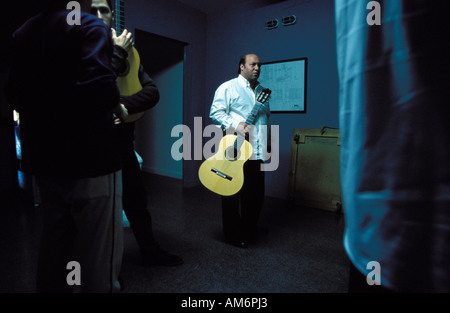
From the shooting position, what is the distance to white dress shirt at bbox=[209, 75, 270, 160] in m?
2.26

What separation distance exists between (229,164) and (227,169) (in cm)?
4

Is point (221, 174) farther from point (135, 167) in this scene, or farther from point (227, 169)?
point (135, 167)

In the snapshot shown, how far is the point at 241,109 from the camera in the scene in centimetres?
228

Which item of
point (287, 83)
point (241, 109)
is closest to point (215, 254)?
point (241, 109)

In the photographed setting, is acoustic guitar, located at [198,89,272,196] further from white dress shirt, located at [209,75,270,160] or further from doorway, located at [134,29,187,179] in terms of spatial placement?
doorway, located at [134,29,187,179]

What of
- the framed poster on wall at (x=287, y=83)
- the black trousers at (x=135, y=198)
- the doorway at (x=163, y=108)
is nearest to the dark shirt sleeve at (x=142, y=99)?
the black trousers at (x=135, y=198)

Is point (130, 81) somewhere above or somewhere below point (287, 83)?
below

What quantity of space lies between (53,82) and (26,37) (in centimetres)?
18

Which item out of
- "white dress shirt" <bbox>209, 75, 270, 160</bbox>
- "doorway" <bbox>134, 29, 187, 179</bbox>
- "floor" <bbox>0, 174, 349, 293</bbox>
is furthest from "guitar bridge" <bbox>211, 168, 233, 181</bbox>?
"doorway" <bbox>134, 29, 187, 179</bbox>

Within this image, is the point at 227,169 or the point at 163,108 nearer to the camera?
the point at 227,169

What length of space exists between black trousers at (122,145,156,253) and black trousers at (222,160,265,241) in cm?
61

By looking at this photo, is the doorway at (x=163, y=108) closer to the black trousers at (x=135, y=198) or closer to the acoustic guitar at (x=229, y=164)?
the acoustic guitar at (x=229, y=164)
